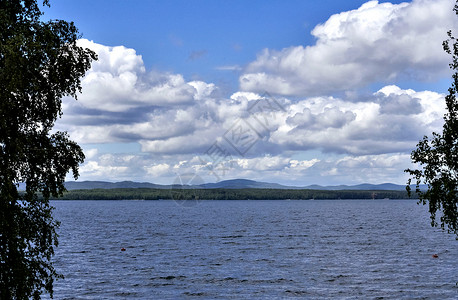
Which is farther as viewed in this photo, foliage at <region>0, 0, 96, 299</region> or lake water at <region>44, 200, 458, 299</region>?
lake water at <region>44, 200, 458, 299</region>

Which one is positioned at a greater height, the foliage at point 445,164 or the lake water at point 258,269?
the foliage at point 445,164

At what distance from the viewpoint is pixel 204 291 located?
4691 cm

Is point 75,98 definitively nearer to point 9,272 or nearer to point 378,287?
point 9,272

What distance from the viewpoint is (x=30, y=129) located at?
2534cm

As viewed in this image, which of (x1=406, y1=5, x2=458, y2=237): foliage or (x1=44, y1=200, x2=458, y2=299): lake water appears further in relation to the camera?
(x1=44, y1=200, x2=458, y2=299): lake water

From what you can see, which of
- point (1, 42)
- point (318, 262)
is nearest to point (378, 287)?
point (318, 262)

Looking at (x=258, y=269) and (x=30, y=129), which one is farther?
(x=258, y=269)

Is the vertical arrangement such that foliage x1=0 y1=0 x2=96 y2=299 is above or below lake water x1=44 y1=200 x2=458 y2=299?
above

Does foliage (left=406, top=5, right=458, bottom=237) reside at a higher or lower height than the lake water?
higher

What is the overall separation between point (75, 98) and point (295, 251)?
201 feet

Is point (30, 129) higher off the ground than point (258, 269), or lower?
higher

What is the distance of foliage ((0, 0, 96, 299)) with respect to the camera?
2216 centimetres

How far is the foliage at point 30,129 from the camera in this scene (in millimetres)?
22156

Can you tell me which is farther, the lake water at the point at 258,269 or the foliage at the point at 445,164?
the lake water at the point at 258,269
